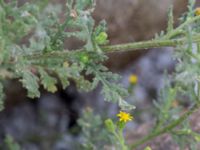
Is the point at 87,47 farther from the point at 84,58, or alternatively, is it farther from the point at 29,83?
the point at 29,83

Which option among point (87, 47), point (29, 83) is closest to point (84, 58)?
point (87, 47)

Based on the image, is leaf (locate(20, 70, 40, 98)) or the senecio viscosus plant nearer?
the senecio viscosus plant

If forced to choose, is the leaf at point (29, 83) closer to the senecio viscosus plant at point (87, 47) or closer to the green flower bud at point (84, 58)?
the senecio viscosus plant at point (87, 47)

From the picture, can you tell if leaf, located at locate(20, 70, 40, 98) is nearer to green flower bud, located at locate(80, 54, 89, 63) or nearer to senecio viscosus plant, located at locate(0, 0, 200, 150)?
senecio viscosus plant, located at locate(0, 0, 200, 150)

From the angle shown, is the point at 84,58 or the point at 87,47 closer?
the point at 87,47

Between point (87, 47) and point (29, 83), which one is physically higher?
point (87, 47)

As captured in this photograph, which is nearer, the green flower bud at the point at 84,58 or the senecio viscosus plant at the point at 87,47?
the senecio viscosus plant at the point at 87,47

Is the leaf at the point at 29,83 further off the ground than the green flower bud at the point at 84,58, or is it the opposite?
the green flower bud at the point at 84,58

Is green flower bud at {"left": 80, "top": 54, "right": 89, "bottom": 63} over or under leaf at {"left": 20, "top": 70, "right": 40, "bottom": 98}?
over

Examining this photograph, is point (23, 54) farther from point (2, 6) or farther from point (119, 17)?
point (119, 17)

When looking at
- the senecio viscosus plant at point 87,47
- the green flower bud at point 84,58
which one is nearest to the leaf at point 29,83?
the senecio viscosus plant at point 87,47

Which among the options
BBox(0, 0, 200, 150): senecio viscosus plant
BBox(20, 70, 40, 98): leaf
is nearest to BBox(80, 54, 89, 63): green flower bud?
BBox(0, 0, 200, 150): senecio viscosus plant
